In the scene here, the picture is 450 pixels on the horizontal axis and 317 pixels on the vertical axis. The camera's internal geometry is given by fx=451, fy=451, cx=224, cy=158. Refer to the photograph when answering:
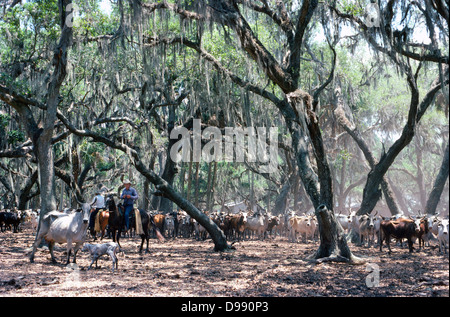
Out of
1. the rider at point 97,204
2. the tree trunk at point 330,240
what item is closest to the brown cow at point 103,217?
the rider at point 97,204

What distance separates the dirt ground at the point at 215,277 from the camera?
7082mm

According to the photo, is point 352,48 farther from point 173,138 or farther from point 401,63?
point 173,138

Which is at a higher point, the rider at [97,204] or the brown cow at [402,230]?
the rider at [97,204]

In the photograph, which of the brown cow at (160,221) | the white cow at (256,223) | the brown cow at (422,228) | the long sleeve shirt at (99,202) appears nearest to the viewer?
the long sleeve shirt at (99,202)

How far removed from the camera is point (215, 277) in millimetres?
8961

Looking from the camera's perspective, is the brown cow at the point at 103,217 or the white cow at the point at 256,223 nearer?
the brown cow at the point at 103,217

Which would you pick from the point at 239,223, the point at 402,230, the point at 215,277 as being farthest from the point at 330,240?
the point at 239,223

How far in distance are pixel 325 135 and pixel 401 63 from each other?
19475 millimetres

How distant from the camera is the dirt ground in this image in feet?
23.2

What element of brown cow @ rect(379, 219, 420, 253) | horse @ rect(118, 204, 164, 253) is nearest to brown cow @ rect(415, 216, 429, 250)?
brown cow @ rect(379, 219, 420, 253)

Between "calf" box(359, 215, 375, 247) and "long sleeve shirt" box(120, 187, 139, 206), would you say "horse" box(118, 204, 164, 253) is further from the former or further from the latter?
"calf" box(359, 215, 375, 247)

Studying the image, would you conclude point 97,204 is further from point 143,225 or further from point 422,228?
point 422,228

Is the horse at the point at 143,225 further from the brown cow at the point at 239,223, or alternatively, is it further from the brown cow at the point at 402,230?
the brown cow at the point at 402,230
